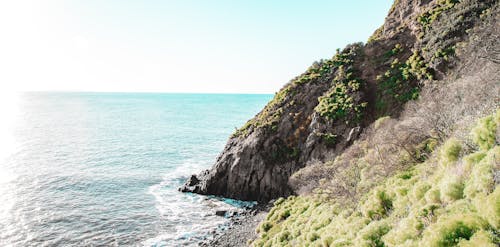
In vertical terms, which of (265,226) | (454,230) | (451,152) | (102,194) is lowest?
(102,194)

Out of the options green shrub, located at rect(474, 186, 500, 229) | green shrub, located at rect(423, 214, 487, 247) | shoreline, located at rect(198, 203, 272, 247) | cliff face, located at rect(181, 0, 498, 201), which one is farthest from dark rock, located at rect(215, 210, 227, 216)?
green shrub, located at rect(474, 186, 500, 229)

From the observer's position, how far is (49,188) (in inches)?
1905

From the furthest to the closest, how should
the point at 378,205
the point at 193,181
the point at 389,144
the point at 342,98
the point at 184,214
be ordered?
the point at 193,181, the point at 342,98, the point at 184,214, the point at 389,144, the point at 378,205

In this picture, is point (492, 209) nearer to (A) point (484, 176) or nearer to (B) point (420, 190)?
(A) point (484, 176)

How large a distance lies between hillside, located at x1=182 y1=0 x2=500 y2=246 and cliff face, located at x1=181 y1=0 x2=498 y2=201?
162 mm

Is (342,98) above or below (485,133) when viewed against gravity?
above

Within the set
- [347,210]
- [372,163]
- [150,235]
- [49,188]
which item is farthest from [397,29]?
[49,188]

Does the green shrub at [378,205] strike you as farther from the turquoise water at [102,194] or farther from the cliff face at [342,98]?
the turquoise water at [102,194]

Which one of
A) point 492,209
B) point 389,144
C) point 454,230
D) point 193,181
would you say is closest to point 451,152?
point 454,230

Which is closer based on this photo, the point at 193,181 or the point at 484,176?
the point at 484,176

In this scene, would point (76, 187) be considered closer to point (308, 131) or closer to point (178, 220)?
point (178, 220)

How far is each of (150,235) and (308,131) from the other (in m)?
24.9

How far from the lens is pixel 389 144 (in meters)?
22.6

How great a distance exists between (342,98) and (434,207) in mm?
32412
